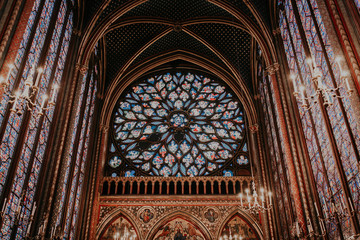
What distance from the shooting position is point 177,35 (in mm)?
20344

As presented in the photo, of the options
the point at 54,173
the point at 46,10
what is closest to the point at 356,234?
the point at 54,173

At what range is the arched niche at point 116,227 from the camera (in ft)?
52.8

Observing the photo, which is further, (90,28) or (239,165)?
(239,165)

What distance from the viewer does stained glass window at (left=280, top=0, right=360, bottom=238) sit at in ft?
29.9

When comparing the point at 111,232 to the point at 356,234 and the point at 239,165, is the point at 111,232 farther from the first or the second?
the point at 356,234

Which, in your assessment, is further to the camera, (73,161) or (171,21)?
(171,21)

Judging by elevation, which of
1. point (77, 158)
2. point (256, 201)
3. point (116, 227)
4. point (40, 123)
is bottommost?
point (256, 201)

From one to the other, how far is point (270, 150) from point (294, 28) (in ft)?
19.2

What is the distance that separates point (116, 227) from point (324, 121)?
10575 mm

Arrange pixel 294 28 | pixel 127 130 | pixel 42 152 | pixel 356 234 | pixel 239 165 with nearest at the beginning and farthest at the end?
pixel 356 234 → pixel 42 152 → pixel 294 28 → pixel 239 165 → pixel 127 130

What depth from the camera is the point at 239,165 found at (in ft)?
60.5

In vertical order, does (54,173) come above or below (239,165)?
below

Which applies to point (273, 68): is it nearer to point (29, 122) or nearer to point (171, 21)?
point (171, 21)

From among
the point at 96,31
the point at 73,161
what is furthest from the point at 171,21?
the point at 73,161
